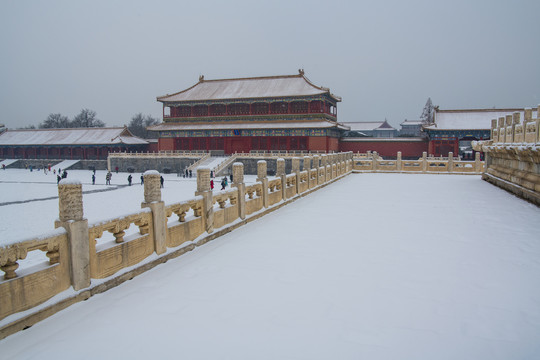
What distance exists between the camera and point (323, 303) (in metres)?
4.42

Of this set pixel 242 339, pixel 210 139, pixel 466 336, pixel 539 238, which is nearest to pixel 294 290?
pixel 242 339

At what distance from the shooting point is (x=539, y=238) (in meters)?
7.18

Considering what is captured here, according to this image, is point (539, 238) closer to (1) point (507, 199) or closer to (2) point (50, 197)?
(1) point (507, 199)

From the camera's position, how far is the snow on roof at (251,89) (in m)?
41.3

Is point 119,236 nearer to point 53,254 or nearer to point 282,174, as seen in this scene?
point 53,254

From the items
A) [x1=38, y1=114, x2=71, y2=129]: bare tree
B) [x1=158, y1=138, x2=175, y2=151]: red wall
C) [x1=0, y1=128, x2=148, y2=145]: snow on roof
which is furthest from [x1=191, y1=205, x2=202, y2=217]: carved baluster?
[x1=38, y1=114, x2=71, y2=129]: bare tree

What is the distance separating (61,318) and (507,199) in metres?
12.3

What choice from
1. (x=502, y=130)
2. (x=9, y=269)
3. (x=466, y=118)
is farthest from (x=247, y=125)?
(x=9, y=269)

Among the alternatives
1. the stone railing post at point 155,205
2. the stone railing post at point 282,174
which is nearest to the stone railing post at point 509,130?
the stone railing post at point 282,174

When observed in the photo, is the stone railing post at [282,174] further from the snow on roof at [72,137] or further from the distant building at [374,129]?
the distant building at [374,129]

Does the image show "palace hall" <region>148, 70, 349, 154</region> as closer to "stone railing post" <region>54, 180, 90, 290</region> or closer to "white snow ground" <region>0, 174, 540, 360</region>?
"white snow ground" <region>0, 174, 540, 360</region>

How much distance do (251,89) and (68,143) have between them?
2296 centimetres

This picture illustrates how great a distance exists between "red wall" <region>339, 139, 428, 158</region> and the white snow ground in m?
32.5

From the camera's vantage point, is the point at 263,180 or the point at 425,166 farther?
the point at 425,166
